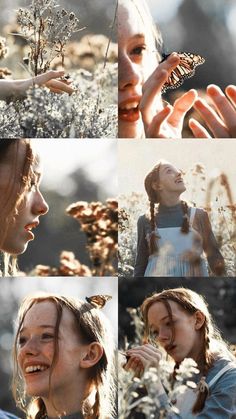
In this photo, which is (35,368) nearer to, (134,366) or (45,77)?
(134,366)

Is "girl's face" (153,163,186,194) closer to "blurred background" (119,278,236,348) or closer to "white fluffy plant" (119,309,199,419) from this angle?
"blurred background" (119,278,236,348)

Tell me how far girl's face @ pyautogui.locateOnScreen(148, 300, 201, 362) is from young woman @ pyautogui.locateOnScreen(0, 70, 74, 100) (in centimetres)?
100

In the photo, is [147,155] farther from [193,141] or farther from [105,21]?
[105,21]

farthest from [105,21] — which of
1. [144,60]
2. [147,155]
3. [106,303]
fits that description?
Result: [106,303]

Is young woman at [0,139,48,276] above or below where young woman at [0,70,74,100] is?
below

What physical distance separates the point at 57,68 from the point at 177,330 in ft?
3.98

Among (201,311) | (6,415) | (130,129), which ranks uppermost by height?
(130,129)

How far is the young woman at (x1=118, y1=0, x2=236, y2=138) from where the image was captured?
3898 millimetres

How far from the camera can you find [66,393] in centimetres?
374

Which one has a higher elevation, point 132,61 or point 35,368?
point 132,61

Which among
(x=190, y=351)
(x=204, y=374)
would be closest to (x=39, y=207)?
(x=190, y=351)

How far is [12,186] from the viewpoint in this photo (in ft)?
12.7

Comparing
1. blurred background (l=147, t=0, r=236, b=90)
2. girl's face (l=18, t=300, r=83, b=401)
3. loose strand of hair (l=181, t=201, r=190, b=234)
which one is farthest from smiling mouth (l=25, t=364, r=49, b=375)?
blurred background (l=147, t=0, r=236, b=90)

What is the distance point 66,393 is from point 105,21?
1558mm
